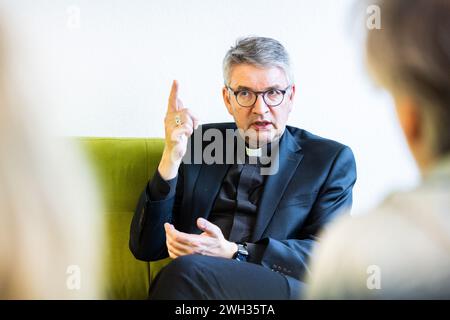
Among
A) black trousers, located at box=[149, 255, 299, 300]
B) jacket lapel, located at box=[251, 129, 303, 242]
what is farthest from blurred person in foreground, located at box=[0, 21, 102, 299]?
jacket lapel, located at box=[251, 129, 303, 242]

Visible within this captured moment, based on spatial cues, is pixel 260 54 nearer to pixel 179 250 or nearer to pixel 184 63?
pixel 184 63

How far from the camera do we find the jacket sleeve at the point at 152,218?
5.24 ft

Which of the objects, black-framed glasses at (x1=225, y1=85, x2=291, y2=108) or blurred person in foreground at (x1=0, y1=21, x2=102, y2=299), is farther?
black-framed glasses at (x1=225, y1=85, x2=291, y2=108)

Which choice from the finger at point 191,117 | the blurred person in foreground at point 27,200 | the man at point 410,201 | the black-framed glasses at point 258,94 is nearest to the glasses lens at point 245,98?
the black-framed glasses at point 258,94

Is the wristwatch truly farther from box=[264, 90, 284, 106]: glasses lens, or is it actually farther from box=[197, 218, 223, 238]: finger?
box=[264, 90, 284, 106]: glasses lens

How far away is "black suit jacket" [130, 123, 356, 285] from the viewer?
5.20 feet

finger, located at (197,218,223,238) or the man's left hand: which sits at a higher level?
finger, located at (197,218,223,238)

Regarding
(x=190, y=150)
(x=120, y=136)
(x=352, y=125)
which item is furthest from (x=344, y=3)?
(x=120, y=136)

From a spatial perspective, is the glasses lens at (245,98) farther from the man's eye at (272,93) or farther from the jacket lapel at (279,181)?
the jacket lapel at (279,181)

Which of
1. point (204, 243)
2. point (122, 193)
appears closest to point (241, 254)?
point (204, 243)

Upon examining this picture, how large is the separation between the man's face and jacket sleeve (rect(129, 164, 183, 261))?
0.79 feet

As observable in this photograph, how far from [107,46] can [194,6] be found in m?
0.28

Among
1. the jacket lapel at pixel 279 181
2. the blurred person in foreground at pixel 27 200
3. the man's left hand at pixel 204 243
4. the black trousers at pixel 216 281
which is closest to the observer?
the blurred person in foreground at pixel 27 200

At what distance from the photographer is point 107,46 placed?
184cm
